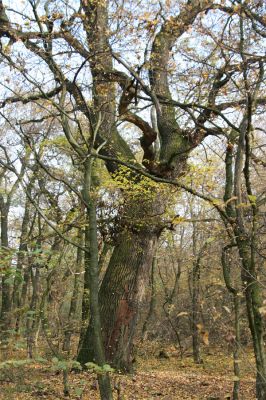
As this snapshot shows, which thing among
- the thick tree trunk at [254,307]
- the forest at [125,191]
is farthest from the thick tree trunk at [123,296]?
the thick tree trunk at [254,307]

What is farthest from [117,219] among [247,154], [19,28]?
[247,154]

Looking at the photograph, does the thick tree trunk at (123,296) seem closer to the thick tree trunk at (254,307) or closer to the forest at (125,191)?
the forest at (125,191)

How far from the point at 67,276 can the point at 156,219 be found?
219 cm

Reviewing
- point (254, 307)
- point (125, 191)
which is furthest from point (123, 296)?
point (254, 307)

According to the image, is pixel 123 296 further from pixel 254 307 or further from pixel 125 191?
pixel 254 307

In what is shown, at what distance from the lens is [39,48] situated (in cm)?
546

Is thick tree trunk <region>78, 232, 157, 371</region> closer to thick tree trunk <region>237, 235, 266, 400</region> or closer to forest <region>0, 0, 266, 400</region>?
forest <region>0, 0, 266, 400</region>

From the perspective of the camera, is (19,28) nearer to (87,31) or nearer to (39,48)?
(39,48)

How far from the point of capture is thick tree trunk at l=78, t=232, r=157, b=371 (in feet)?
26.8

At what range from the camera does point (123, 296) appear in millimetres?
8367

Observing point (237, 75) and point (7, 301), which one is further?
point (7, 301)

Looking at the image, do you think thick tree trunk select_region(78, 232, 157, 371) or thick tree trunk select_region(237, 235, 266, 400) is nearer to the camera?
thick tree trunk select_region(237, 235, 266, 400)

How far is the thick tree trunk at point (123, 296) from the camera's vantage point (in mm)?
8156

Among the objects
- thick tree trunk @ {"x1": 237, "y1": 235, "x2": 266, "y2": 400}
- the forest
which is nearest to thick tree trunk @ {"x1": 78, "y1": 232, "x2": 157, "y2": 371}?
the forest
